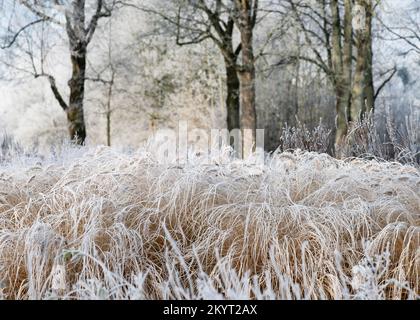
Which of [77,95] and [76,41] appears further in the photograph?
[77,95]

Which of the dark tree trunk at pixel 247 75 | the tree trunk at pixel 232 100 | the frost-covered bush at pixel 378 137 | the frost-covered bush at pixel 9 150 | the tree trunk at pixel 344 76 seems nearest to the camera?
the frost-covered bush at pixel 378 137

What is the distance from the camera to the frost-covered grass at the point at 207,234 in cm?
215

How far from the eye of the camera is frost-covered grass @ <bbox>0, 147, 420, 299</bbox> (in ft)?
7.05

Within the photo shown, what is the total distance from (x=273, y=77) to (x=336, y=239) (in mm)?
11948

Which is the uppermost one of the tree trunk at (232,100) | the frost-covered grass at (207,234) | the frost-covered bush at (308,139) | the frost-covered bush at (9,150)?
the tree trunk at (232,100)

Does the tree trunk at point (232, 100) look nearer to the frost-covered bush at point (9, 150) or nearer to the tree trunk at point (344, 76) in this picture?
the tree trunk at point (344, 76)

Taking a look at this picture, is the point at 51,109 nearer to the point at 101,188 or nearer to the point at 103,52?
the point at 103,52

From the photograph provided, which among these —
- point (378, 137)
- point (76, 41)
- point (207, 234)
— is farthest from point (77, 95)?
point (207, 234)

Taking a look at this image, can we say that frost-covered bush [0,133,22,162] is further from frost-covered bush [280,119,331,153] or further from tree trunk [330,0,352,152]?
tree trunk [330,0,352,152]

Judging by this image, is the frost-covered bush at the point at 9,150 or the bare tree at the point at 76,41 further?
the bare tree at the point at 76,41

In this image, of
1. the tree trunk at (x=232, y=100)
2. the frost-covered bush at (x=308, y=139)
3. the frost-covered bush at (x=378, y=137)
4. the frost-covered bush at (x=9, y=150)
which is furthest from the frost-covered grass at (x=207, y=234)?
the tree trunk at (x=232, y=100)

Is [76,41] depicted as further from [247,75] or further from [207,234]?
[207,234]

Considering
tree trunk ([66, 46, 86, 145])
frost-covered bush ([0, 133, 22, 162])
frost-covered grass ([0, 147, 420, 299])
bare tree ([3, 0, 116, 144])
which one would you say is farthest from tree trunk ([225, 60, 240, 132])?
frost-covered grass ([0, 147, 420, 299])

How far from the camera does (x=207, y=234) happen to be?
104 inches
